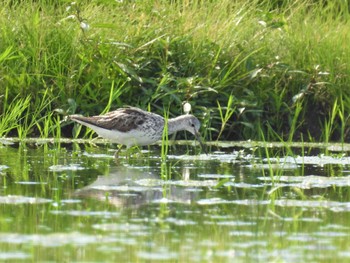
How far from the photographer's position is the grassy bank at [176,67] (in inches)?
466

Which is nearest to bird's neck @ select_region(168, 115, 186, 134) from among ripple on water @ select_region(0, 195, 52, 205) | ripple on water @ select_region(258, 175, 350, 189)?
ripple on water @ select_region(258, 175, 350, 189)

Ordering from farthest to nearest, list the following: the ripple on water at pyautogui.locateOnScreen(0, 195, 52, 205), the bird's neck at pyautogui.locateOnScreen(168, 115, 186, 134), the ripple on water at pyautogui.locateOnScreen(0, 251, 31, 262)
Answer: the bird's neck at pyautogui.locateOnScreen(168, 115, 186, 134), the ripple on water at pyautogui.locateOnScreen(0, 195, 52, 205), the ripple on water at pyautogui.locateOnScreen(0, 251, 31, 262)

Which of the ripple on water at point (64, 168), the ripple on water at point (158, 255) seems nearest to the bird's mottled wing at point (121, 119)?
the ripple on water at point (64, 168)

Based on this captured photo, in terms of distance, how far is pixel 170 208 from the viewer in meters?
7.34

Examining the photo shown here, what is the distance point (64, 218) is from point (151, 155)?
402cm

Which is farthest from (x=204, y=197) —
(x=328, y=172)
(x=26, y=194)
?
(x=328, y=172)

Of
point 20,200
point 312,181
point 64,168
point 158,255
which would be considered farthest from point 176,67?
point 158,255

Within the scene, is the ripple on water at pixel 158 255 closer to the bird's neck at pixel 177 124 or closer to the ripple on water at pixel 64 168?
the ripple on water at pixel 64 168

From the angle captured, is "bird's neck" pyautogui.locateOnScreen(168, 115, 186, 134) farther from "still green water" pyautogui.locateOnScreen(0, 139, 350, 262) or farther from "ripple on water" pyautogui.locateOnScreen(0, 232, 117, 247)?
"ripple on water" pyautogui.locateOnScreen(0, 232, 117, 247)

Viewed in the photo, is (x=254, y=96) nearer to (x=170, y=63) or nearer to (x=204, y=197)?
(x=170, y=63)

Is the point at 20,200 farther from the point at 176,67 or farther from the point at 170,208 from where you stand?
the point at 176,67

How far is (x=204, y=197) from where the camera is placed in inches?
311

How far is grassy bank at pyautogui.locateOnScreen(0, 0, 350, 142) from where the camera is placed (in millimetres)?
11844

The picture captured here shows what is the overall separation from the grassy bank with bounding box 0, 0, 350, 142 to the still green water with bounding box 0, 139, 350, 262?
1335 mm
